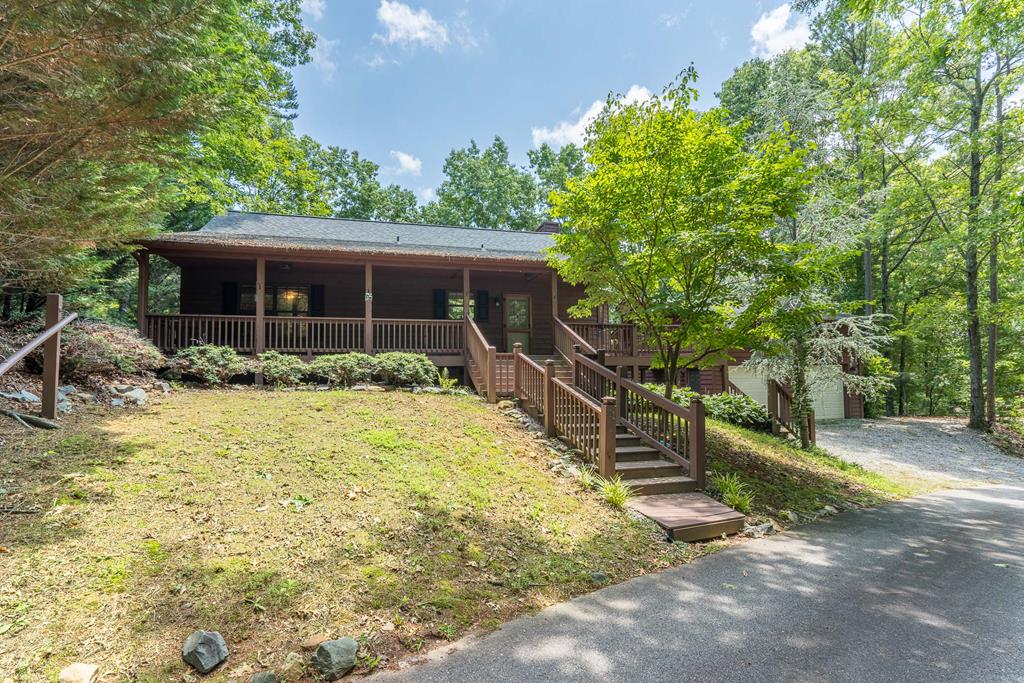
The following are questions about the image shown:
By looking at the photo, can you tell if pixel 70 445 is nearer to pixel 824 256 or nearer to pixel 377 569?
pixel 377 569

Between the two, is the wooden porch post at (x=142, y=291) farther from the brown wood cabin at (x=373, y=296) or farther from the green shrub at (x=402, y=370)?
the green shrub at (x=402, y=370)

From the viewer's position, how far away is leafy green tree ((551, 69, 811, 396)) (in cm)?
691

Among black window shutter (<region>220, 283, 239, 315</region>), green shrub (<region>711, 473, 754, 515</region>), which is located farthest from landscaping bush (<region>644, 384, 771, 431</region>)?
black window shutter (<region>220, 283, 239, 315</region>)

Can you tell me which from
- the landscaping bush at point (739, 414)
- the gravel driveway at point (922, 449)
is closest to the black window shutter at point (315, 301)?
the landscaping bush at point (739, 414)

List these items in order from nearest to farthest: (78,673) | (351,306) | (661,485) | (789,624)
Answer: (78,673), (789,624), (661,485), (351,306)

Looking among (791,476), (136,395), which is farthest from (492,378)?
(136,395)

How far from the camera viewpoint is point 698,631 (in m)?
3.34

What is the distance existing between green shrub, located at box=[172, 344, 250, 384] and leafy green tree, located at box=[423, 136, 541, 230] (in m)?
29.1

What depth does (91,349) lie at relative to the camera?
24.9 feet

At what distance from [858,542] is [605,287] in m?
5.23

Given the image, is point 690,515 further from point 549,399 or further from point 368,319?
point 368,319

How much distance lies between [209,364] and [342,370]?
99.6 inches

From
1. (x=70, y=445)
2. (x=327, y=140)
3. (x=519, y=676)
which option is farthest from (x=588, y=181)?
(x=327, y=140)

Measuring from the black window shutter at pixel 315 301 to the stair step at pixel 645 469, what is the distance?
1069cm
